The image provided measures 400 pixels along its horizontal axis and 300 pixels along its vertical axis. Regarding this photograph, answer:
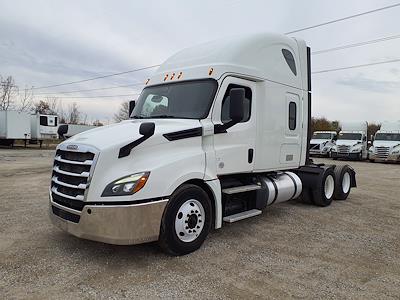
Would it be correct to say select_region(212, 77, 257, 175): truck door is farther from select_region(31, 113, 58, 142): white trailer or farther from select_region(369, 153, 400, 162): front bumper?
select_region(31, 113, 58, 142): white trailer

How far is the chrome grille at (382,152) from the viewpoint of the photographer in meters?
25.9

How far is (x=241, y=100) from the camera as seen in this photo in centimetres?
492

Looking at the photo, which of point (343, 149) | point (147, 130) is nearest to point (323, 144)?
point (343, 149)

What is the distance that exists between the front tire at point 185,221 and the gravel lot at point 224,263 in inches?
7.0

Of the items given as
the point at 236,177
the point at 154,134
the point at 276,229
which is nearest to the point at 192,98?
the point at 154,134

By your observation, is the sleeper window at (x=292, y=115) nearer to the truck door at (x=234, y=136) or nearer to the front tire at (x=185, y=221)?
the truck door at (x=234, y=136)

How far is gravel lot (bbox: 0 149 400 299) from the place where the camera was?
3666 millimetres

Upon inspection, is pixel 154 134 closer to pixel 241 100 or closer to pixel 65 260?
pixel 241 100

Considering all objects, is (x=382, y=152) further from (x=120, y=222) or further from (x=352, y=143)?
(x=120, y=222)

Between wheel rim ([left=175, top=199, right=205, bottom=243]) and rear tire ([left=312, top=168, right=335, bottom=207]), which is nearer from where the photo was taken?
wheel rim ([left=175, top=199, right=205, bottom=243])

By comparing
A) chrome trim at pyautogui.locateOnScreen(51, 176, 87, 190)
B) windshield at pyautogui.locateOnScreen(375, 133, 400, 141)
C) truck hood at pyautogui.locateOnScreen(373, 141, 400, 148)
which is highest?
windshield at pyautogui.locateOnScreen(375, 133, 400, 141)

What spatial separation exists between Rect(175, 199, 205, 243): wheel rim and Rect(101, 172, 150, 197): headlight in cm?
76

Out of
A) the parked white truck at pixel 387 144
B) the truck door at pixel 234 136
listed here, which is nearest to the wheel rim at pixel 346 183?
the truck door at pixel 234 136

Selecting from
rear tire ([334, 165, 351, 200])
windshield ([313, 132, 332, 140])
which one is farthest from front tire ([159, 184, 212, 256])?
windshield ([313, 132, 332, 140])
